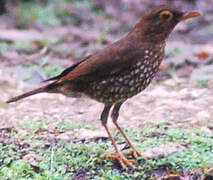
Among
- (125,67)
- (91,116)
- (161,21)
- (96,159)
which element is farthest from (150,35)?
(91,116)

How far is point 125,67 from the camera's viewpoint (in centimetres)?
480

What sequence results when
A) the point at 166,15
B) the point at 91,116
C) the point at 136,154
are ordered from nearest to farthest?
Answer: the point at 136,154 → the point at 166,15 → the point at 91,116

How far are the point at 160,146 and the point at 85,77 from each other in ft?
3.17

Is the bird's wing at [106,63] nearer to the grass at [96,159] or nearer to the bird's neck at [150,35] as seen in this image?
the bird's neck at [150,35]

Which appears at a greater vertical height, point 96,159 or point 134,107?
point 134,107

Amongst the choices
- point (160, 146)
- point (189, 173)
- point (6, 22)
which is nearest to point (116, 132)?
point (160, 146)

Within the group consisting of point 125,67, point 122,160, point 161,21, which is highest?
point 161,21

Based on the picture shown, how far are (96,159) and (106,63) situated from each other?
0.90 meters

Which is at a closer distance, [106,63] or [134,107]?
[106,63]

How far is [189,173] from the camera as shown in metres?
4.37

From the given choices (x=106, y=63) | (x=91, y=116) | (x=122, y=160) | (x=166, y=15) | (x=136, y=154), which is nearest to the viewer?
(x=122, y=160)

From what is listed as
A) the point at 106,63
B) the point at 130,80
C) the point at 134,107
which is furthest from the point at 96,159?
the point at 134,107

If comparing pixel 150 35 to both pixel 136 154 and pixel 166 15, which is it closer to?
pixel 166 15

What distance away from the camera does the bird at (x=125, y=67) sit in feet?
15.8
